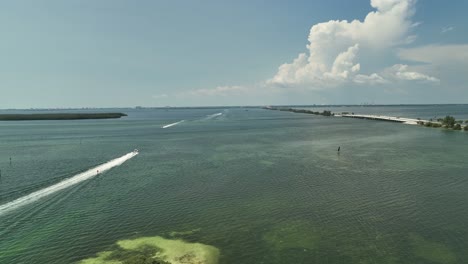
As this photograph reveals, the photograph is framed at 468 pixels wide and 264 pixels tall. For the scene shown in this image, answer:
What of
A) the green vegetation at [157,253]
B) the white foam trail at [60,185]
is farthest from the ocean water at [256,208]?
the white foam trail at [60,185]

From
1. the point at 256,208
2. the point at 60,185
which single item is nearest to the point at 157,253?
the point at 256,208

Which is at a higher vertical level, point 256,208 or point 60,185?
point 60,185

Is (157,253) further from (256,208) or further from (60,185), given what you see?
(60,185)

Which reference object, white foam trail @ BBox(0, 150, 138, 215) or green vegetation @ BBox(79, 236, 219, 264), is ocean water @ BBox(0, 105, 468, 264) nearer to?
green vegetation @ BBox(79, 236, 219, 264)

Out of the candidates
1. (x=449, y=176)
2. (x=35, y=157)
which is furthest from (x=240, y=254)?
(x=35, y=157)

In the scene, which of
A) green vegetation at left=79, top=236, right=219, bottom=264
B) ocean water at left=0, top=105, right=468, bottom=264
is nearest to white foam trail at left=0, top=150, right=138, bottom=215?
ocean water at left=0, top=105, right=468, bottom=264

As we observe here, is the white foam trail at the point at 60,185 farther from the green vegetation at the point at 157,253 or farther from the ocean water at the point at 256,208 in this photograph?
the green vegetation at the point at 157,253

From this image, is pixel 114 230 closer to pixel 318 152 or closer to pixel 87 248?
pixel 87 248
